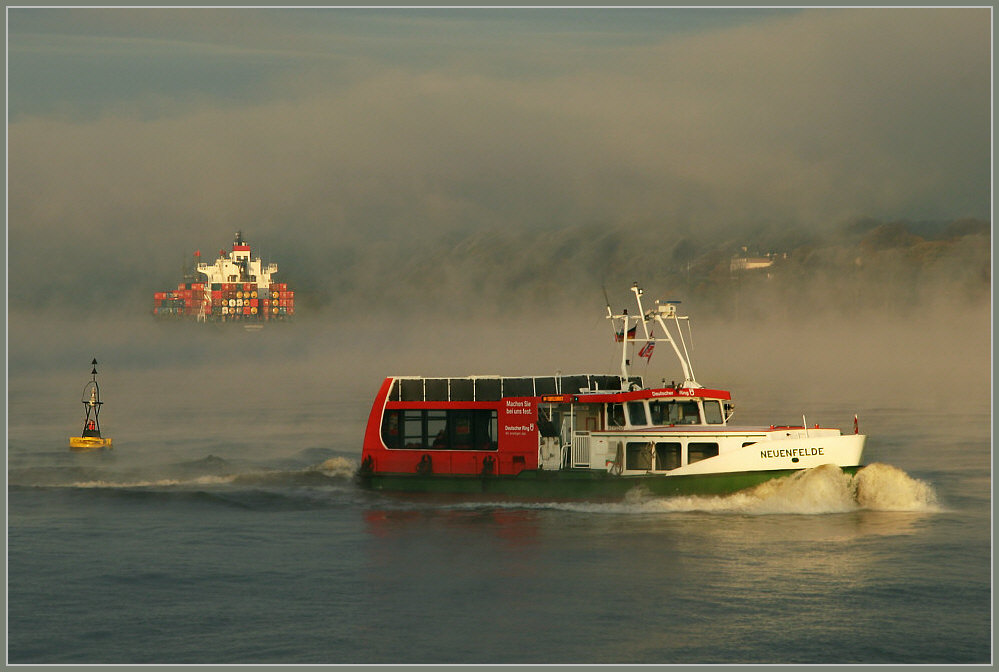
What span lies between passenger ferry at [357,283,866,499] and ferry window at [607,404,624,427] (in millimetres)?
47

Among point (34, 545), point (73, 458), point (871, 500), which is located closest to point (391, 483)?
point (34, 545)

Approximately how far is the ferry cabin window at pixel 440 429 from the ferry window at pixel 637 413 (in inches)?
215

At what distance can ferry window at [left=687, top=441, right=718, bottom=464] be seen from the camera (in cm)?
4572

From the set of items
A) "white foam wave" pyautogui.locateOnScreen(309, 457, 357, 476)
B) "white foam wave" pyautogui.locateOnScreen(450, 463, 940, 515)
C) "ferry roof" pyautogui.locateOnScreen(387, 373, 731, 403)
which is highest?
"ferry roof" pyautogui.locateOnScreen(387, 373, 731, 403)

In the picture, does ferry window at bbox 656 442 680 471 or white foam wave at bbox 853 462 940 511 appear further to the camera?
ferry window at bbox 656 442 680 471

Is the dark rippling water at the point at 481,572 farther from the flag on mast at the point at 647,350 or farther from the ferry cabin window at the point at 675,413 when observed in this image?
the flag on mast at the point at 647,350

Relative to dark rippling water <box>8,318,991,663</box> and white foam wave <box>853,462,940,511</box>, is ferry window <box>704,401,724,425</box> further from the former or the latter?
white foam wave <box>853,462,940,511</box>

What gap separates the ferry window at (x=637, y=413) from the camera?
4778 centimetres

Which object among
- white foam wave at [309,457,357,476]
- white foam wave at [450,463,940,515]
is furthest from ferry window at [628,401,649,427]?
white foam wave at [309,457,357,476]

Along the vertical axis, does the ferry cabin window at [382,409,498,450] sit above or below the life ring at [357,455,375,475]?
above

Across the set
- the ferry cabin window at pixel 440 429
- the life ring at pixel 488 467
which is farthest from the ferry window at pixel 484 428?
the life ring at pixel 488 467

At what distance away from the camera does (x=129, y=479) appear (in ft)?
179

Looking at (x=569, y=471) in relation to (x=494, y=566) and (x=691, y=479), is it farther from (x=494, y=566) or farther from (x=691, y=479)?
(x=494, y=566)

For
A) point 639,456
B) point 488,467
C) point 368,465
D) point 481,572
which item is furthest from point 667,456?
point 368,465
